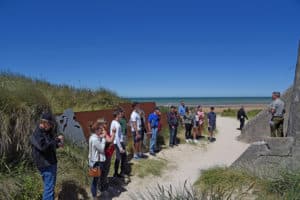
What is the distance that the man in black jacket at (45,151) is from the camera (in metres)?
5.07

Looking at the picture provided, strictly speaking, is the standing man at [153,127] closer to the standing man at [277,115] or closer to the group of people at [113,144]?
the group of people at [113,144]

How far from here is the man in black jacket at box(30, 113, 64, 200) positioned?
5.07 metres

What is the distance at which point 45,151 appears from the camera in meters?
5.11

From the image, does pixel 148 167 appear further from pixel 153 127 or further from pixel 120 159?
pixel 153 127

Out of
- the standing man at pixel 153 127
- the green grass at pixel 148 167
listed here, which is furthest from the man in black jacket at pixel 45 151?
the standing man at pixel 153 127

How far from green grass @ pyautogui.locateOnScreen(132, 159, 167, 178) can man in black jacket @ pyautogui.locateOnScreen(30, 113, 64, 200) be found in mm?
3462

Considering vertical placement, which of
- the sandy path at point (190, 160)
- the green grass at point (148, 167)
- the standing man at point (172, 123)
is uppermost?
the standing man at point (172, 123)

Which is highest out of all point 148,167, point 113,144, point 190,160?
point 113,144

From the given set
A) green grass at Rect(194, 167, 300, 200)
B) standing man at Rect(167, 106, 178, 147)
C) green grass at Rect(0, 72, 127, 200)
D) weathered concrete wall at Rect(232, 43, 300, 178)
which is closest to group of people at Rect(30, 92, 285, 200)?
green grass at Rect(0, 72, 127, 200)

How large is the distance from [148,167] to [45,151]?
4.36 m

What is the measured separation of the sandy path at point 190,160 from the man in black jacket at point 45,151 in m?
2.10

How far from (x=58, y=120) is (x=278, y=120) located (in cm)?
617

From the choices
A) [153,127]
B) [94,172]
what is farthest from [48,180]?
[153,127]

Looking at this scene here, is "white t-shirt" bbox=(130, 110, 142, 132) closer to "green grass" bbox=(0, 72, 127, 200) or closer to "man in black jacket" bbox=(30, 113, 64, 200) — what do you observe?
"green grass" bbox=(0, 72, 127, 200)
